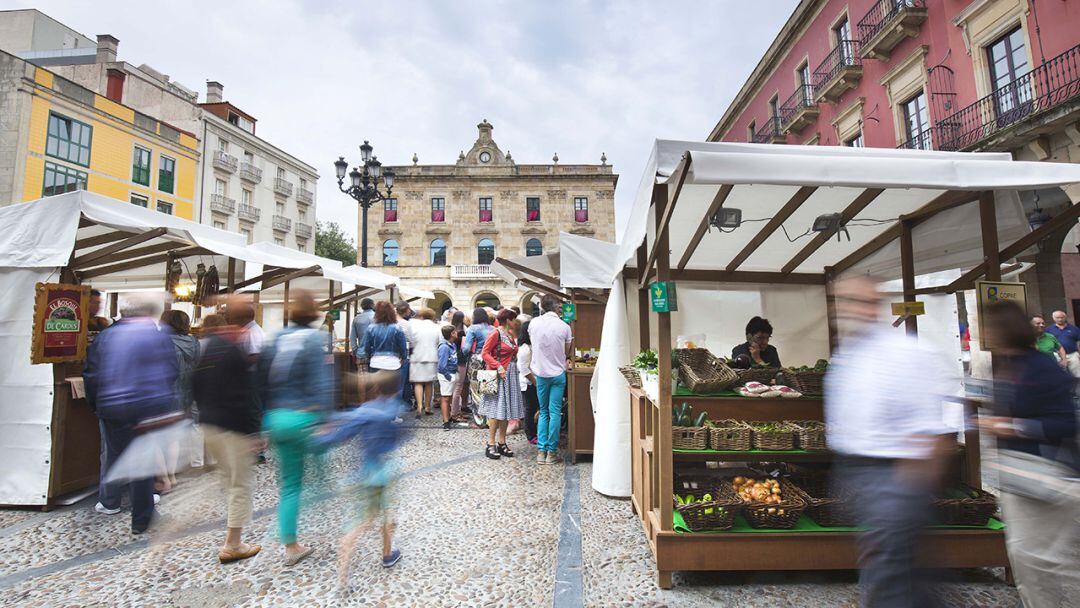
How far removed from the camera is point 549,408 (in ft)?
17.8

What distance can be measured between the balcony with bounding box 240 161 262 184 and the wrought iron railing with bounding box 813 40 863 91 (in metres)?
29.8

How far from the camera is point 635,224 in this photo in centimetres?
326

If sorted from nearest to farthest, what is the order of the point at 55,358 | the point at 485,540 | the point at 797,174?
the point at 797,174, the point at 485,540, the point at 55,358

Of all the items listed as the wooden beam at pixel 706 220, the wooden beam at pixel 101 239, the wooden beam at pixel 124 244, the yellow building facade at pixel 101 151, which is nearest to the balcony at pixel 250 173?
the yellow building facade at pixel 101 151

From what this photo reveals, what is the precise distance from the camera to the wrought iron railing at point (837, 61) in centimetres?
1332

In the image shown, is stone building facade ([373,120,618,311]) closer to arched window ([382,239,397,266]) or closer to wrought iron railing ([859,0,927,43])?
arched window ([382,239,397,266])

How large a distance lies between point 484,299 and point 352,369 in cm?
2699

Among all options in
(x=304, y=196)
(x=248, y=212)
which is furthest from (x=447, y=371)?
(x=304, y=196)

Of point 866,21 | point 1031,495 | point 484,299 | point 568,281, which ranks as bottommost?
point 1031,495

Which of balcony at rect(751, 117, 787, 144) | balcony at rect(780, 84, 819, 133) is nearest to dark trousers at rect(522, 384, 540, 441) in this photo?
balcony at rect(780, 84, 819, 133)

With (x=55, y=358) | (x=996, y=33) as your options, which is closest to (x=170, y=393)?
(x=55, y=358)

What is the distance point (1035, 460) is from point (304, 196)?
38.6 metres

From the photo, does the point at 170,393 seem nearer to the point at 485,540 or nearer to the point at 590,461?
the point at 485,540

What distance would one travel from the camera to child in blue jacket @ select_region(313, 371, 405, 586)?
2885 mm
